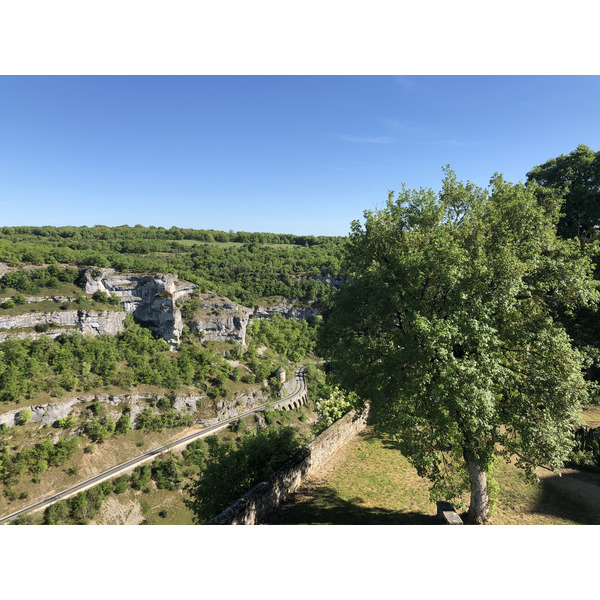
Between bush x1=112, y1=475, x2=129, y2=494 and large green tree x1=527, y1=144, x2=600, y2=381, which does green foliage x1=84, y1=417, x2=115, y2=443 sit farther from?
large green tree x1=527, y1=144, x2=600, y2=381

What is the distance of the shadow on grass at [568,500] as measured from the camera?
33.8 ft

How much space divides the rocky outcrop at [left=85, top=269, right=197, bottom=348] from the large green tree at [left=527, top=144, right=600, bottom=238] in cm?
7151

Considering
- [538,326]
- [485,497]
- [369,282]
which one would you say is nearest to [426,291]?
[369,282]

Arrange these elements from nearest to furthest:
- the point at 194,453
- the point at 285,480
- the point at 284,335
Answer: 1. the point at 285,480
2. the point at 194,453
3. the point at 284,335

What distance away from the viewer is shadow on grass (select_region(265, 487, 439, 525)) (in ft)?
33.8

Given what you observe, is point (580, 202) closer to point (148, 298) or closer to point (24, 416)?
point (24, 416)

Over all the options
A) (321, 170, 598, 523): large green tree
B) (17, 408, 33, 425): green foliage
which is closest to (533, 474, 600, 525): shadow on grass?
(321, 170, 598, 523): large green tree

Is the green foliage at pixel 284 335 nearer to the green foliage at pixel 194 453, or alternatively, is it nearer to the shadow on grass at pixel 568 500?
the green foliage at pixel 194 453

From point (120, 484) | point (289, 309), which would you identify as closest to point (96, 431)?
point (120, 484)

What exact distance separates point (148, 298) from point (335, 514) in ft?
245

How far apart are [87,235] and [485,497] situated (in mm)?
154413

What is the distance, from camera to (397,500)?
11.5 meters

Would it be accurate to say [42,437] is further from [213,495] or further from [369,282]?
[369,282]

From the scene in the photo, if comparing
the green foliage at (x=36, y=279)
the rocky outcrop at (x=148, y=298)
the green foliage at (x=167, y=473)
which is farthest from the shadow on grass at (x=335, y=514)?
the green foliage at (x=36, y=279)
